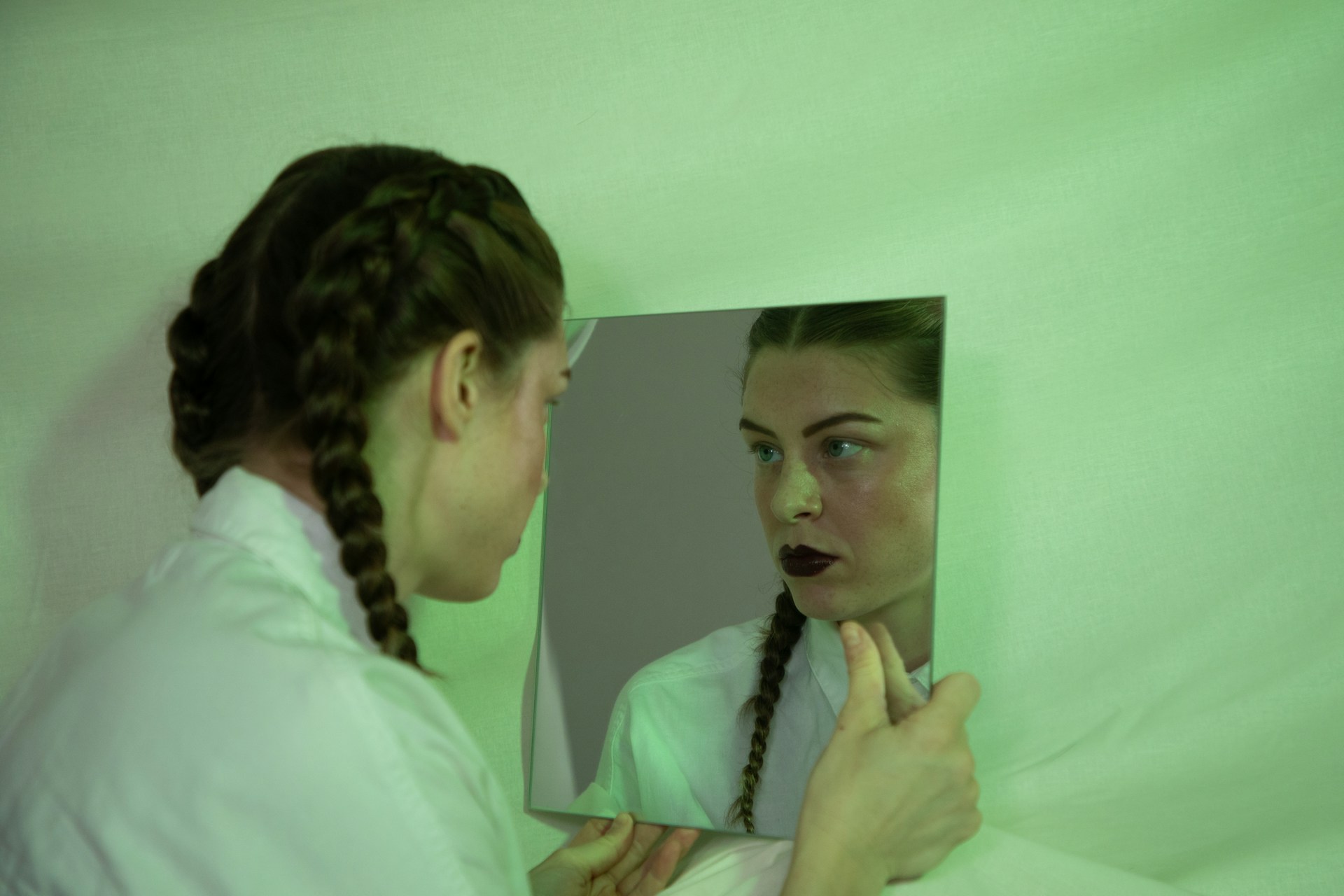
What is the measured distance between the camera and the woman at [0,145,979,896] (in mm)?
625

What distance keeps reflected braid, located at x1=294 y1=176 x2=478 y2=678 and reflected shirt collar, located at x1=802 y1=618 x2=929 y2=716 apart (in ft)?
1.34

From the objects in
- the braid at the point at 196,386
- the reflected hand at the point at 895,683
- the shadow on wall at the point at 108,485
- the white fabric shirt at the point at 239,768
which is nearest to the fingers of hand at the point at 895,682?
the reflected hand at the point at 895,683

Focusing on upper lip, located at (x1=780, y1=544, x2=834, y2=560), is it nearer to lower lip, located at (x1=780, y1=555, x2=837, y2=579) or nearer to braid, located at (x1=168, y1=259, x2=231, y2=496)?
lower lip, located at (x1=780, y1=555, x2=837, y2=579)

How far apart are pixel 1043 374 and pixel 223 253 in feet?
2.44

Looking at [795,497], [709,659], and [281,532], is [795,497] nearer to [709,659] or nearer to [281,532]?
[709,659]

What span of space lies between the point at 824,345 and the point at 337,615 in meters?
0.50

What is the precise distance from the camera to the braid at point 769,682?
3.42ft

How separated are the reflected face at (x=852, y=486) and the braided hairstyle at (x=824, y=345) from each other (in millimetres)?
13

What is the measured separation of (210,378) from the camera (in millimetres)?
815

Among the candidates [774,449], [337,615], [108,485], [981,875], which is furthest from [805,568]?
[108,485]

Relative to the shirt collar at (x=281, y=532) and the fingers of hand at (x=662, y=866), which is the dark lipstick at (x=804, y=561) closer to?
the fingers of hand at (x=662, y=866)

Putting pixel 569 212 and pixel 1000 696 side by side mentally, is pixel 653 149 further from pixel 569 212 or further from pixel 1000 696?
pixel 1000 696

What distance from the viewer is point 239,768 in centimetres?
63

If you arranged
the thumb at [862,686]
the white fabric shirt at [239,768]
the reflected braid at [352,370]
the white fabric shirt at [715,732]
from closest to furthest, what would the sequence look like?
the white fabric shirt at [239,768] < the reflected braid at [352,370] < the thumb at [862,686] < the white fabric shirt at [715,732]
